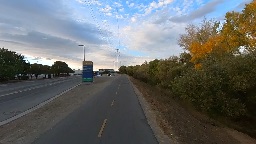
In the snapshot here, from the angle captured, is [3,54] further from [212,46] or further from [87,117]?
[87,117]

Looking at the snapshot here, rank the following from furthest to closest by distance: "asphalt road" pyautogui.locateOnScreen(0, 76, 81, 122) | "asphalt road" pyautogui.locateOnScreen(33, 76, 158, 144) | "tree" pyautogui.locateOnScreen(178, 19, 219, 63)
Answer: "tree" pyautogui.locateOnScreen(178, 19, 219, 63), "asphalt road" pyautogui.locateOnScreen(0, 76, 81, 122), "asphalt road" pyautogui.locateOnScreen(33, 76, 158, 144)

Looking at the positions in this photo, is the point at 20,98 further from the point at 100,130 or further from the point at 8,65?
the point at 8,65

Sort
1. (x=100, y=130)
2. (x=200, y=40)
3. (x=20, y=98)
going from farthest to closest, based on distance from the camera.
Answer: (x=200, y=40) → (x=20, y=98) → (x=100, y=130)

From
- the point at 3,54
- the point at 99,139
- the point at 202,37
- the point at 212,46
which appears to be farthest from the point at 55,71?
the point at 99,139

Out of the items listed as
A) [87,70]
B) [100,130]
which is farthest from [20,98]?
[87,70]

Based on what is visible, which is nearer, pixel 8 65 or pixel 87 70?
pixel 87 70

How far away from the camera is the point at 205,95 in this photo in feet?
69.5

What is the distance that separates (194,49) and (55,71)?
85.0 meters

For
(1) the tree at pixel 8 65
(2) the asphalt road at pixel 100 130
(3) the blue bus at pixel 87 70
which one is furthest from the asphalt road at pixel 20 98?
(1) the tree at pixel 8 65

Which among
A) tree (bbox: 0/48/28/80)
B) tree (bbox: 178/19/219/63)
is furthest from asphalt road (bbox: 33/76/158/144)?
tree (bbox: 0/48/28/80)

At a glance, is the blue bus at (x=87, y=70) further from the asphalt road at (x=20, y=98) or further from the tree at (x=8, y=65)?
the tree at (x=8, y=65)

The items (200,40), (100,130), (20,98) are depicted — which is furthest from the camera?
(200,40)

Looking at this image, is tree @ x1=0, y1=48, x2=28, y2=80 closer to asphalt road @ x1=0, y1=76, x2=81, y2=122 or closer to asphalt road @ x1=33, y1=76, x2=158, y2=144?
asphalt road @ x1=0, y1=76, x2=81, y2=122

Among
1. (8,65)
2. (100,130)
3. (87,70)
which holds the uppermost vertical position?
(8,65)
